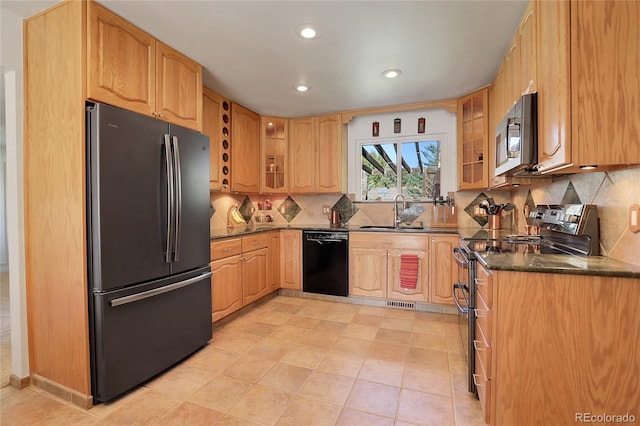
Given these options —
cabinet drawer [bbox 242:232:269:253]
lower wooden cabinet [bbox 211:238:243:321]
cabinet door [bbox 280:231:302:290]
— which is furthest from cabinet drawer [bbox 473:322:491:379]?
cabinet door [bbox 280:231:302:290]

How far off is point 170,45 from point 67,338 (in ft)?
6.94

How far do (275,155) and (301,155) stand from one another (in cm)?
37

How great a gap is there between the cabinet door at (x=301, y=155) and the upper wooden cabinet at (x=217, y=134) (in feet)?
3.18

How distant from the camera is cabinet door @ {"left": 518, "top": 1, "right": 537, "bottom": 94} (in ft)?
5.70

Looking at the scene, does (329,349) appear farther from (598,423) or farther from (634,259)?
(634,259)

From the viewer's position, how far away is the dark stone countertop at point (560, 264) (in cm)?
129

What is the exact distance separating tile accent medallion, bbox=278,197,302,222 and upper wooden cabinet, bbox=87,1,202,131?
2191 millimetres

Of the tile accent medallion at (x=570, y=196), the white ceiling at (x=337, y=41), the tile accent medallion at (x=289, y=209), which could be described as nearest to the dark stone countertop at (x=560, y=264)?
the tile accent medallion at (x=570, y=196)

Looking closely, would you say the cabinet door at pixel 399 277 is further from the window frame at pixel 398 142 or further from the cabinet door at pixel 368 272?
the window frame at pixel 398 142

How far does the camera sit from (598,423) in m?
1.33

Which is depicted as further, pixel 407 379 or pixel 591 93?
pixel 407 379

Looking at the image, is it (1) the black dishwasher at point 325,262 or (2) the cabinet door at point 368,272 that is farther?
(1) the black dishwasher at point 325,262

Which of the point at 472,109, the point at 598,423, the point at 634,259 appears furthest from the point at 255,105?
the point at 598,423

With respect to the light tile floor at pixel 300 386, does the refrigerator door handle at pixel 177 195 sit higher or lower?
higher
